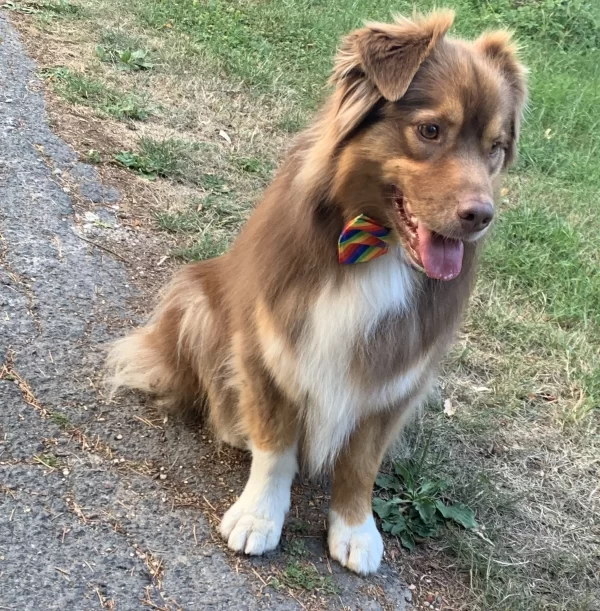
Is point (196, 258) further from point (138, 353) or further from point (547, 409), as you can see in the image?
point (547, 409)

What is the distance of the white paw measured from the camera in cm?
268

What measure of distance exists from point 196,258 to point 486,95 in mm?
2344

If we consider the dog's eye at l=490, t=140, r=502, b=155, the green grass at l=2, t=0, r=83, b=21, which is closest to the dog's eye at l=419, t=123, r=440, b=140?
the dog's eye at l=490, t=140, r=502, b=155

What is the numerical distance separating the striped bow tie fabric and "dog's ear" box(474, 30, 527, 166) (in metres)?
0.64

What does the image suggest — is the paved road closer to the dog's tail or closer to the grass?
the dog's tail

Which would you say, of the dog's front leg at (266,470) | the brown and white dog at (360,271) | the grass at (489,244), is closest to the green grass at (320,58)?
the grass at (489,244)

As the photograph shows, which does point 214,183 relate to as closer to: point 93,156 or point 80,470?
point 93,156

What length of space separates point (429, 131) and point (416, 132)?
0.04 m

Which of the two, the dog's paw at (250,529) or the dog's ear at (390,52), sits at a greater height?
the dog's ear at (390,52)

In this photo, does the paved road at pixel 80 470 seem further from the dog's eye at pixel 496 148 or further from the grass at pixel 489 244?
the dog's eye at pixel 496 148

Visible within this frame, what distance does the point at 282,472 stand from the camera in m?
2.75

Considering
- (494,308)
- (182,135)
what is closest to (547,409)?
(494,308)

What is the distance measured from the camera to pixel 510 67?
99.0 inches

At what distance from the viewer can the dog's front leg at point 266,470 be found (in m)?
2.65
